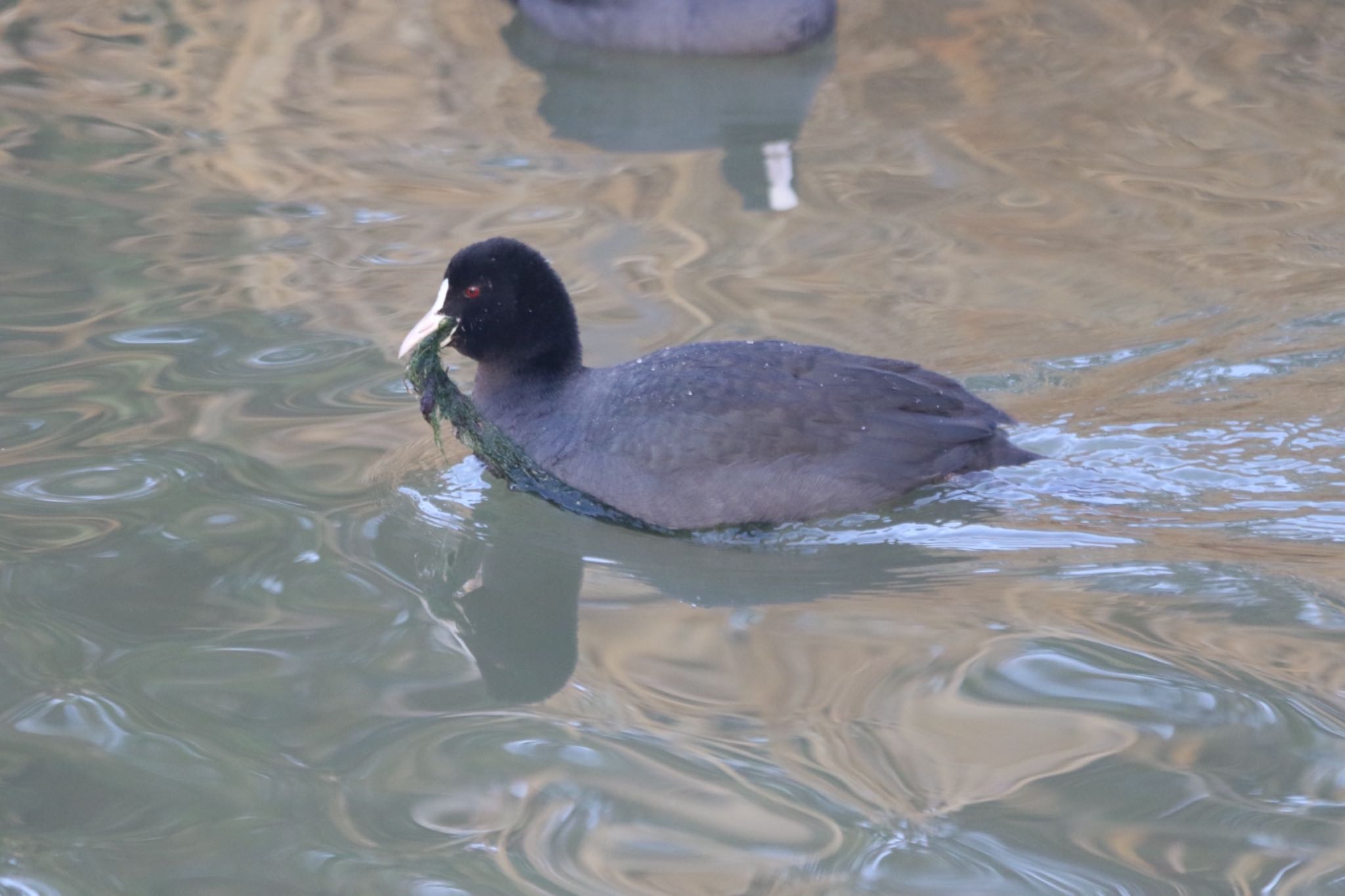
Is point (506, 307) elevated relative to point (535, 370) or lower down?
elevated

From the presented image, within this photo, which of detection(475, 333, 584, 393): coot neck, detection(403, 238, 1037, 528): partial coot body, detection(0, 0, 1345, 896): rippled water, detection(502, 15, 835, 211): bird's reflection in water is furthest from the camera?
detection(502, 15, 835, 211): bird's reflection in water

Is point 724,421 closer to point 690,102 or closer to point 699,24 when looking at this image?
point 690,102

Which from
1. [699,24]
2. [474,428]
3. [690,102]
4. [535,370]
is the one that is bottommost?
[474,428]

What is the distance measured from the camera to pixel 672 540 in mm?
→ 4664

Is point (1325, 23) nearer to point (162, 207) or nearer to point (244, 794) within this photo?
point (162, 207)

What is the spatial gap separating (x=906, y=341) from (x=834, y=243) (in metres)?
1.06

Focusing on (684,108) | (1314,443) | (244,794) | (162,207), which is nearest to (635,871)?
(244,794)

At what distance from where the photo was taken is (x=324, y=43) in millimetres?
9703

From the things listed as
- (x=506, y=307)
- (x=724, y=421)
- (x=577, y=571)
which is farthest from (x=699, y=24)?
(x=577, y=571)

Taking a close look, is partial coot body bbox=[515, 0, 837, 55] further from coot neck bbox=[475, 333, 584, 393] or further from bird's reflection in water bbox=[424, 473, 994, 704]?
bird's reflection in water bbox=[424, 473, 994, 704]

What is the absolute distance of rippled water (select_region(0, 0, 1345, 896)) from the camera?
10.8ft

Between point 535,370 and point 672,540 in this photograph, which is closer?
point 672,540

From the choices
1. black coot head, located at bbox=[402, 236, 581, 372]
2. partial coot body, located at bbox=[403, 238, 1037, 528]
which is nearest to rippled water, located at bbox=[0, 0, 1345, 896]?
partial coot body, located at bbox=[403, 238, 1037, 528]

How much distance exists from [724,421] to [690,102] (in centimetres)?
480
